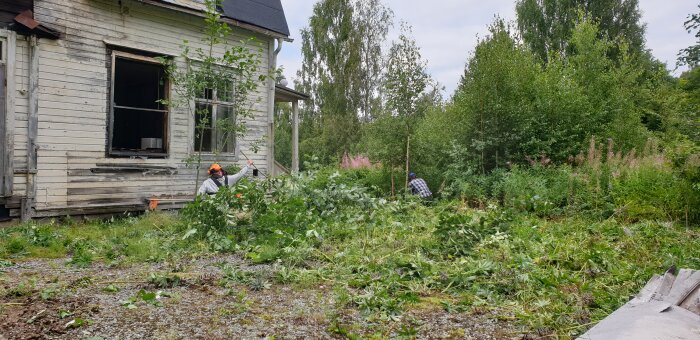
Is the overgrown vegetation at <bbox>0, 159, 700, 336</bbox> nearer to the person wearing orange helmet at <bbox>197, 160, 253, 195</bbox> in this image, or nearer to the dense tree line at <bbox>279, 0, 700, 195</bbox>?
the person wearing orange helmet at <bbox>197, 160, 253, 195</bbox>

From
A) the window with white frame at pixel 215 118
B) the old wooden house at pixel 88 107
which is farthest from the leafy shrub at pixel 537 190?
the window with white frame at pixel 215 118

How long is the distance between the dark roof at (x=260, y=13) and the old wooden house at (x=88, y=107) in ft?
0.10

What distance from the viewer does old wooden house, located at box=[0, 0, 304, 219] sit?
7957 millimetres

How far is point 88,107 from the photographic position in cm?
884

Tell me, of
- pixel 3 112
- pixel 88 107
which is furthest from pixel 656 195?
pixel 3 112

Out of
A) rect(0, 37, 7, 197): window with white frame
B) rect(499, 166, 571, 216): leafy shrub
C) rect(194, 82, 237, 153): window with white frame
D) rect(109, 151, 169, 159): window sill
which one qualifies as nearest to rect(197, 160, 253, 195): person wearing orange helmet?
rect(194, 82, 237, 153): window with white frame

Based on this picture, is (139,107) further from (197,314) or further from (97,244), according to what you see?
(197,314)

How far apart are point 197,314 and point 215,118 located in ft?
23.3

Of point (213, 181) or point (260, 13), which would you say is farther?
point (260, 13)

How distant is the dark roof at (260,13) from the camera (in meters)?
10.7

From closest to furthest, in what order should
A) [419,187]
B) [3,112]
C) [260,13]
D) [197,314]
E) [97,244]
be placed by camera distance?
[197,314], [97,244], [3,112], [419,187], [260,13]

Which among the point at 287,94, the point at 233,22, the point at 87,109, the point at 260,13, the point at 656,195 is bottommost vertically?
the point at 656,195

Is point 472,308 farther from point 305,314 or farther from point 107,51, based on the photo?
point 107,51

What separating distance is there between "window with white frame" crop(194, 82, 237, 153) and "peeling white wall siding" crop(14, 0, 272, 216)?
28 centimetres
